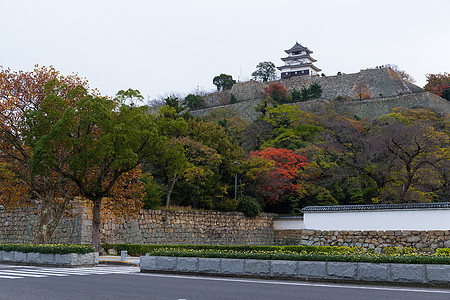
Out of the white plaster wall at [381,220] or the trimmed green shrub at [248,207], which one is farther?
the trimmed green shrub at [248,207]

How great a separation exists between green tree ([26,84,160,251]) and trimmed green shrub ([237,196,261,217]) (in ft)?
47.5

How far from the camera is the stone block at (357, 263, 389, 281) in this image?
10185 mm

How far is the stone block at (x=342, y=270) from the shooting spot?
10.5 m

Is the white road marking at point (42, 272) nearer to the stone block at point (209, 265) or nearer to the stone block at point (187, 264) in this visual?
the stone block at point (187, 264)

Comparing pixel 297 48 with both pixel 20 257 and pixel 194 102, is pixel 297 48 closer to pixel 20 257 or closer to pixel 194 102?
pixel 194 102

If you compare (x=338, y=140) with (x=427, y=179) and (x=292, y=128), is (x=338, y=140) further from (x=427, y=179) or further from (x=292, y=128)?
(x=292, y=128)

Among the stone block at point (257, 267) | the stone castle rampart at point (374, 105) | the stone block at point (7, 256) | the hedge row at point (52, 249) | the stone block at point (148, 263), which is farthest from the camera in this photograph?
the stone castle rampart at point (374, 105)

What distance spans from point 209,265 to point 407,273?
515cm

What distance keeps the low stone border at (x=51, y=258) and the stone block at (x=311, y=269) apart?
7.60 meters

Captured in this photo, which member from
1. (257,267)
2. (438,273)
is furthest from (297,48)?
(438,273)

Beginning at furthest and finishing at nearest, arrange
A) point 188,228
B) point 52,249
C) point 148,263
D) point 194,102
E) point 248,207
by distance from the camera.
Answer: point 194,102 → point 248,207 → point 188,228 → point 52,249 → point 148,263

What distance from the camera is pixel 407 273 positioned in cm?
1002

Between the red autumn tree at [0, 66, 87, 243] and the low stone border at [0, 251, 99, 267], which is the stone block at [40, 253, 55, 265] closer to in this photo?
the low stone border at [0, 251, 99, 267]

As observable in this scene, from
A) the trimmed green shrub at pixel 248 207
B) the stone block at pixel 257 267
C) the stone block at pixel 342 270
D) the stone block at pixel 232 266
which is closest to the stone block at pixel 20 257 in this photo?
the stone block at pixel 232 266
